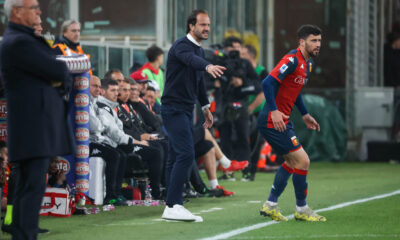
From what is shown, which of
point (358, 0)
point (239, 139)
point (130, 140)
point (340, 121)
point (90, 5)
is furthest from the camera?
point (358, 0)

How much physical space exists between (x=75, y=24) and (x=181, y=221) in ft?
12.1

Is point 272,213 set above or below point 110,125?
below

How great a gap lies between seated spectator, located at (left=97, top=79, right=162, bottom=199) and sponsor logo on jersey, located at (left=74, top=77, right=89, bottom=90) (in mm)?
1272

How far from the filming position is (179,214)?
349 inches

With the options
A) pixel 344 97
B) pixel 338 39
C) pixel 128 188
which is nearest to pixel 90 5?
pixel 128 188

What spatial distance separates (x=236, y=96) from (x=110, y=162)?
4.84 metres

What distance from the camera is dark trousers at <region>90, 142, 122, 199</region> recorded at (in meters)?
10.7

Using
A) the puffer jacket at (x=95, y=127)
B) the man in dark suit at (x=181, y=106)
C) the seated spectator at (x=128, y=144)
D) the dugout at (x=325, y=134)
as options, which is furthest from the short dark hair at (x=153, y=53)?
the dugout at (x=325, y=134)

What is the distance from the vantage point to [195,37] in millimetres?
9133

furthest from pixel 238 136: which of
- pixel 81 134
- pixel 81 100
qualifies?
pixel 81 100

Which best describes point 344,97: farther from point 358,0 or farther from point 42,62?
point 42,62

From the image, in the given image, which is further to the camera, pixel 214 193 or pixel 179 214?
pixel 214 193

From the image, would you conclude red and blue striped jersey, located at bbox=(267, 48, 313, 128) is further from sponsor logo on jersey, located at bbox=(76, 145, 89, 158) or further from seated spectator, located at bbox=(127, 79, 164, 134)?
seated spectator, located at bbox=(127, 79, 164, 134)

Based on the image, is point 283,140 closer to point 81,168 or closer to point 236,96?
point 81,168
